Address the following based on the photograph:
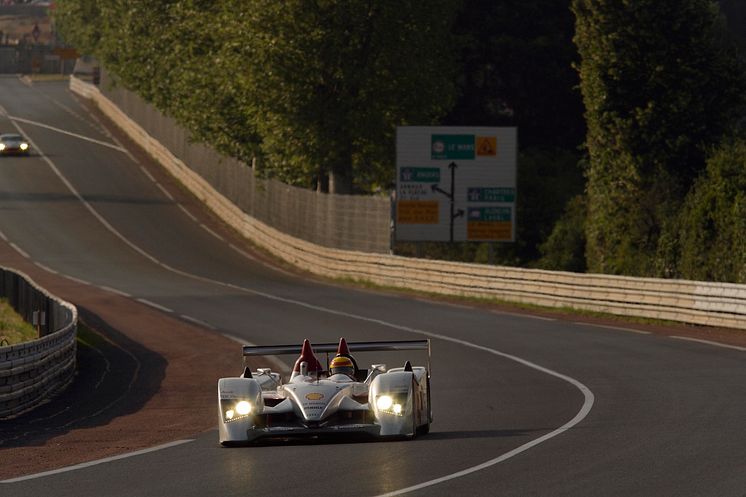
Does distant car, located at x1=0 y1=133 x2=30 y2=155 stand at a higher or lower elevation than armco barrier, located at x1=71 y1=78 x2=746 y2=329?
higher

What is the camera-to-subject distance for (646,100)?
46.9m

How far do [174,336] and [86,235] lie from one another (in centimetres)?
3515

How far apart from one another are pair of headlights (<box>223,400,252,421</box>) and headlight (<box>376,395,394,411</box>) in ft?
4.24

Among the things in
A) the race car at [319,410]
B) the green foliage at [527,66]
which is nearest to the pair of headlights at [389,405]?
the race car at [319,410]

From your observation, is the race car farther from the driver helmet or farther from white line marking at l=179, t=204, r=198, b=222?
white line marking at l=179, t=204, r=198, b=222

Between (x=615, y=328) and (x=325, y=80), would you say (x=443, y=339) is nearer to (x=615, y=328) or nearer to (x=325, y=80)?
(x=615, y=328)

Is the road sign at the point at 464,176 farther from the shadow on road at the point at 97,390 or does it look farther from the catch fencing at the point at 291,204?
the shadow on road at the point at 97,390

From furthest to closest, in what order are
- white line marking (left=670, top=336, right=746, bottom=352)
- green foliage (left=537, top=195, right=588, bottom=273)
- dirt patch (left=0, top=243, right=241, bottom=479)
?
green foliage (left=537, top=195, right=588, bottom=273), white line marking (left=670, top=336, right=746, bottom=352), dirt patch (left=0, top=243, right=241, bottom=479)

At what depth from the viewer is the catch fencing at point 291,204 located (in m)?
53.6

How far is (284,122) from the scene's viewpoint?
58.5 m

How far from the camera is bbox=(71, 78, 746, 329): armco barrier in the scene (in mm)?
31875

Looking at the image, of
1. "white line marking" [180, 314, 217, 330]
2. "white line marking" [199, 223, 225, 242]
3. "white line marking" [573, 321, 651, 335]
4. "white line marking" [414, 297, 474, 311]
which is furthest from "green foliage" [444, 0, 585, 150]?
"white line marking" [573, 321, 651, 335]

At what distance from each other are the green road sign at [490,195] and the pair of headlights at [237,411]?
3518cm

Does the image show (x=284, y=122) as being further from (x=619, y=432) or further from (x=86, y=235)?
(x=619, y=432)
